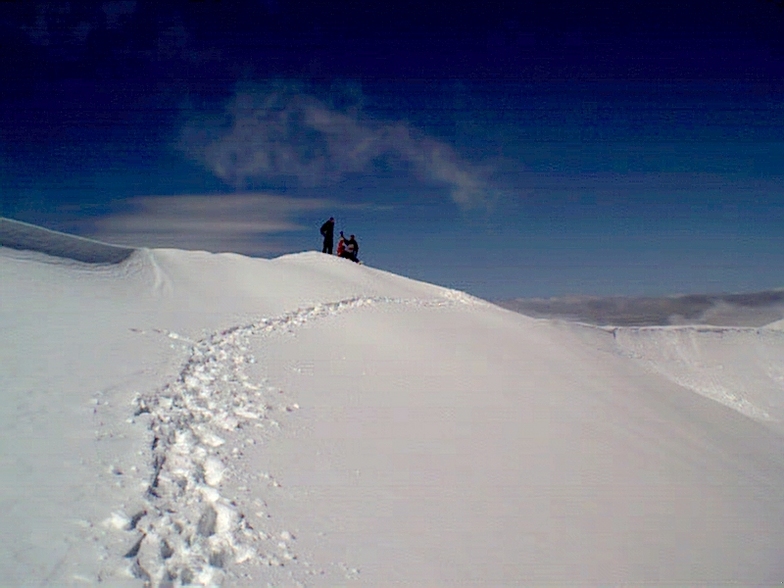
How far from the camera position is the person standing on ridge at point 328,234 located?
22.1 metres

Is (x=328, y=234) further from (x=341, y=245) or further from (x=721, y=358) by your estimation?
(x=721, y=358)

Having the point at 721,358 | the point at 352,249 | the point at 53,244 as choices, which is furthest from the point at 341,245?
the point at 721,358

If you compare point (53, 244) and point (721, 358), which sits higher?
point (53, 244)

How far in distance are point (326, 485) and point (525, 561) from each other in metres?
1.92

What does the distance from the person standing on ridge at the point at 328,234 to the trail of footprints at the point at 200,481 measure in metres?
14.1

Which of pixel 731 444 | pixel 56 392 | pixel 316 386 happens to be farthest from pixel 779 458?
pixel 56 392

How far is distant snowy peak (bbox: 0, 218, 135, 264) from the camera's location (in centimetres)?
1238

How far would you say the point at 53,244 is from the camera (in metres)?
13.1

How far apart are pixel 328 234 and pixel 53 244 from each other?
10.7 meters

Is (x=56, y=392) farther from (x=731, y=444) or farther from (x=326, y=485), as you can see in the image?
(x=731, y=444)

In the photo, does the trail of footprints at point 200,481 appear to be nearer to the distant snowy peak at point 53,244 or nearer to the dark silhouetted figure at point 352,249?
the distant snowy peak at point 53,244

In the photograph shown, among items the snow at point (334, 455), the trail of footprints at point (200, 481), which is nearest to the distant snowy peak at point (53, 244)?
the snow at point (334, 455)

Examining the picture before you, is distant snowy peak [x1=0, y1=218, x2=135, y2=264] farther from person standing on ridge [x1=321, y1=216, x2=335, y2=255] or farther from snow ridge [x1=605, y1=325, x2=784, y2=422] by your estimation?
snow ridge [x1=605, y1=325, x2=784, y2=422]

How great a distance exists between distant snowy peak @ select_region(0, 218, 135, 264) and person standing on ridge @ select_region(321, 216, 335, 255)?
870cm
